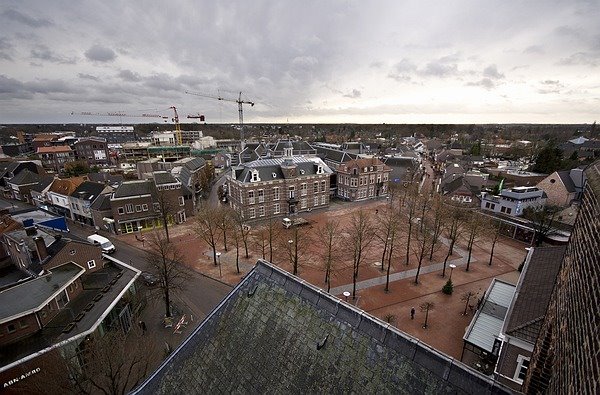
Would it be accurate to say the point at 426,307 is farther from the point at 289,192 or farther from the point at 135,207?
the point at 135,207

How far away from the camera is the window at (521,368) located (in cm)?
1742

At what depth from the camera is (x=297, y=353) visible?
975 cm

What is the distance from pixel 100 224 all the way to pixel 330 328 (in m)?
54.3

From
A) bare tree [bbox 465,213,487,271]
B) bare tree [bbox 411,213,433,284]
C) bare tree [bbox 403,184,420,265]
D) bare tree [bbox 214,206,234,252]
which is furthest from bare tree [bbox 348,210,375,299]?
bare tree [bbox 214,206,234,252]

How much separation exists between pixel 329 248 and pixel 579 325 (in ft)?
85.0

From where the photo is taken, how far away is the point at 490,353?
2089 centimetres

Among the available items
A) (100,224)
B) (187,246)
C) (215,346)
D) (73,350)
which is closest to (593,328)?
(215,346)

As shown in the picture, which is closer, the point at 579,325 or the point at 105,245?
the point at 579,325

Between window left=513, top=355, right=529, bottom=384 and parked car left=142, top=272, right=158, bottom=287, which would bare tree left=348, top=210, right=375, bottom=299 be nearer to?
window left=513, top=355, right=529, bottom=384

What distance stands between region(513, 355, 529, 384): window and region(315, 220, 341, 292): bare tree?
55.5 feet

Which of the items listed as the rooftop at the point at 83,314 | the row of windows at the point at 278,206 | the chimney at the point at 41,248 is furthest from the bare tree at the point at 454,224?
the chimney at the point at 41,248

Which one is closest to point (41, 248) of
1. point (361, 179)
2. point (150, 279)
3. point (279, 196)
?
point (150, 279)

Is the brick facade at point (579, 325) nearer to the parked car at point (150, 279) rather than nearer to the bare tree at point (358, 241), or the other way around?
the bare tree at point (358, 241)

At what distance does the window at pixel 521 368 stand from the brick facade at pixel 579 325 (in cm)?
1275
